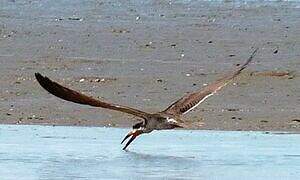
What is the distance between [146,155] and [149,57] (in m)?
6.03

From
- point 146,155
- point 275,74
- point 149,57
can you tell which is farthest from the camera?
point 149,57

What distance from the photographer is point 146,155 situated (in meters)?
9.00

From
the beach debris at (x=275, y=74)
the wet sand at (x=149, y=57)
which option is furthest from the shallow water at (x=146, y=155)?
the beach debris at (x=275, y=74)

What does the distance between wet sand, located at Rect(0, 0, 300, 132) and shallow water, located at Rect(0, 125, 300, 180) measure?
2.55 feet

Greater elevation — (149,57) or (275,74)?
(149,57)

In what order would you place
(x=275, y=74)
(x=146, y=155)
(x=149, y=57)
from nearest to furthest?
1. (x=146, y=155)
2. (x=275, y=74)
3. (x=149, y=57)

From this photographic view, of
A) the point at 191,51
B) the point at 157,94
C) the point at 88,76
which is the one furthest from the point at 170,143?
the point at 191,51

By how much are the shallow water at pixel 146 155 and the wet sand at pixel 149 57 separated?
777mm

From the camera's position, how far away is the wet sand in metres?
11.6

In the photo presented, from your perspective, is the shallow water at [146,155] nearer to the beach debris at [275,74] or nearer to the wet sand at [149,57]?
the wet sand at [149,57]

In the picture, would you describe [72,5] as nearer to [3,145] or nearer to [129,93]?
[129,93]

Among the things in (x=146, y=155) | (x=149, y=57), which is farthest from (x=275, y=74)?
(x=146, y=155)

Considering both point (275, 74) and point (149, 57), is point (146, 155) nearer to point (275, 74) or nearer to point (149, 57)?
point (275, 74)

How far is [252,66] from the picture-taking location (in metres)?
14.2
